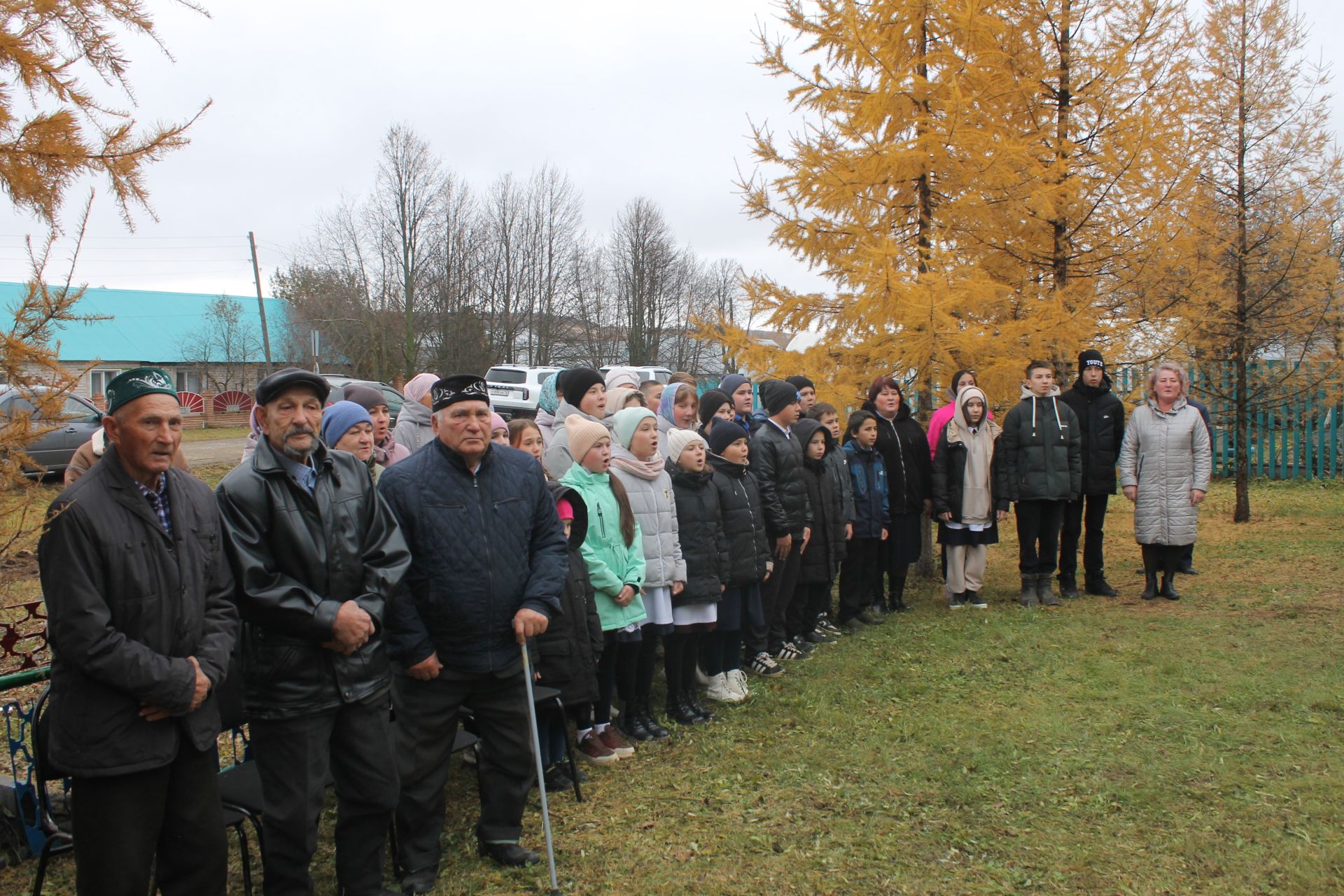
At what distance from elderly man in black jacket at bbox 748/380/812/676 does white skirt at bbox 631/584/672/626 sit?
124cm

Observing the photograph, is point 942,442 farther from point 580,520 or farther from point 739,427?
point 580,520

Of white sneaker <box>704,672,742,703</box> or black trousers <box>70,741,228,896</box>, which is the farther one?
white sneaker <box>704,672,742,703</box>

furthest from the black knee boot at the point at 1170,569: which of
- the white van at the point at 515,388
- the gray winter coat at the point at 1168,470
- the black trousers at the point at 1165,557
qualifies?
the white van at the point at 515,388

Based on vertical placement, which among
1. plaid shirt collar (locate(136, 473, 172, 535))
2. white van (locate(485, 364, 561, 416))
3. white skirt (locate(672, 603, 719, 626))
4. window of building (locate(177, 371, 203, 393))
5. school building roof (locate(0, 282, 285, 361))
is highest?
school building roof (locate(0, 282, 285, 361))

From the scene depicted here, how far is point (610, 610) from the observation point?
523 cm

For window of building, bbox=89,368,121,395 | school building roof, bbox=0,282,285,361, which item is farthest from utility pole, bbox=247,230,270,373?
window of building, bbox=89,368,121,395

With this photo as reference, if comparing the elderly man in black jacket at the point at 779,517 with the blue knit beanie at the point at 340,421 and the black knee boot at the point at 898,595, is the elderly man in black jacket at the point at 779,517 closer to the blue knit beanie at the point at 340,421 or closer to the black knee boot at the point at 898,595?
the black knee boot at the point at 898,595

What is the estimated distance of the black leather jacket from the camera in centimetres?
332

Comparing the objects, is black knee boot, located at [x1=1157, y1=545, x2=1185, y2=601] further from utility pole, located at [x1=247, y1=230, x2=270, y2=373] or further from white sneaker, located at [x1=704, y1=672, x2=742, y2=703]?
utility pole, located at [x1=247, y1=230, x2=270, y2=373]

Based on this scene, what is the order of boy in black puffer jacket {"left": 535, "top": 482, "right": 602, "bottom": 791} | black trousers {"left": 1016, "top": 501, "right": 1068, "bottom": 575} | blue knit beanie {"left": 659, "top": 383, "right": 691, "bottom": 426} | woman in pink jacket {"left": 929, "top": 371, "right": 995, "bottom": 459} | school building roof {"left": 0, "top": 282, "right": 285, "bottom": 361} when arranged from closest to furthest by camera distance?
boy in black puffer jacket {"left": 535, "top": 482, "right": 602, "bottom": 791} → blue knit beanie {"left": 659, "top": 383, "right": 691, "bottom": 426} → black trousers {"left": 1016, "top": 501, "right": 1068, "bottom": 575} → woman in pink jacket {"left": 929, "top": 371, "right": 995, "bottom": 459} → school building roof {"left": 0, "top": 282, "right": 285, "bottom": 361}

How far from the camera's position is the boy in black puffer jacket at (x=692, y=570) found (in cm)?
580

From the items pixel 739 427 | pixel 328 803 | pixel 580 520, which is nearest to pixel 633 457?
pixel 580 520

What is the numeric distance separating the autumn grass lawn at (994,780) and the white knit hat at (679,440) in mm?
1694

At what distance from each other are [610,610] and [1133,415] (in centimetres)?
607
